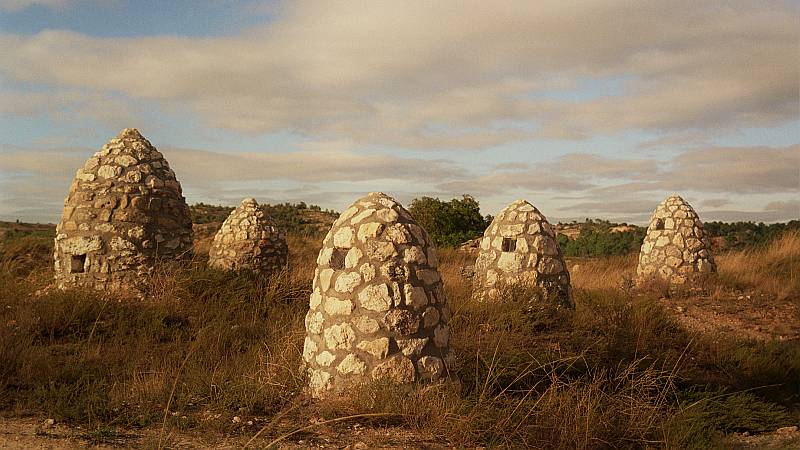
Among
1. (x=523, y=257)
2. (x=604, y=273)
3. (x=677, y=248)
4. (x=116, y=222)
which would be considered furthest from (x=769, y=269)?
(x=116, y=222)

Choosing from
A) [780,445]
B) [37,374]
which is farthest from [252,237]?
[780,445]

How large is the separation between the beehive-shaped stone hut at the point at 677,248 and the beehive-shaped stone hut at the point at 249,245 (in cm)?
849

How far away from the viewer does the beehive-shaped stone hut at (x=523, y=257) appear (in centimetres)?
884

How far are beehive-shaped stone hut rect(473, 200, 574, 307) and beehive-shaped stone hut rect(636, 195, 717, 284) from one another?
5.61m

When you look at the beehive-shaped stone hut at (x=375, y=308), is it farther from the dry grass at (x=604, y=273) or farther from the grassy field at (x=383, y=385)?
the dry grass at (x=604, y=273)

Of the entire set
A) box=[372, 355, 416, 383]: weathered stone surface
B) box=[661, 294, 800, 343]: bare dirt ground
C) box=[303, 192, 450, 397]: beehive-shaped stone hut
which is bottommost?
box=[661, 294, 800, 343]: bare dirt ground

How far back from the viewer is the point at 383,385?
15.0 ft

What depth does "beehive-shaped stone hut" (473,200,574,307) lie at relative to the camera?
29.0ft

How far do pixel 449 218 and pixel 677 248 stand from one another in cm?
1226

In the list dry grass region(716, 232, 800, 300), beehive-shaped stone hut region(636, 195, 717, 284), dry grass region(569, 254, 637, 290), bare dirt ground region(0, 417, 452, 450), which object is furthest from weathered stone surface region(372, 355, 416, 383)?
dry grass region(716, 232, 800, 300)

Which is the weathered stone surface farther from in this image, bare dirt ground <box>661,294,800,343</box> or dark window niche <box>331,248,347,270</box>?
bare dirt ground <box>661,294,800,343</box>

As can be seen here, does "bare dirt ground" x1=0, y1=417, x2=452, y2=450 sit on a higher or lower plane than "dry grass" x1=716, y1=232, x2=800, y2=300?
lower

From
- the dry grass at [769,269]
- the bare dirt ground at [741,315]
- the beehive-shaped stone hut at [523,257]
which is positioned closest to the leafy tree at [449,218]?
the dry grass at [769,269]

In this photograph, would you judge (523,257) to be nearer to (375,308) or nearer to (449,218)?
(375,308)
